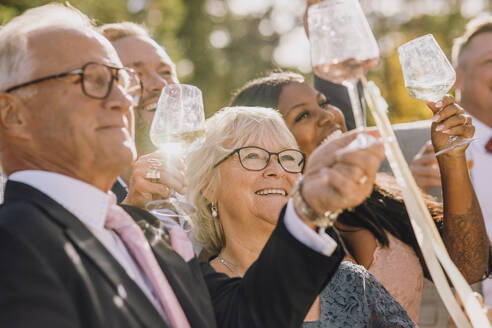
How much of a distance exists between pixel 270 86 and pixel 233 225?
1430 millimetres

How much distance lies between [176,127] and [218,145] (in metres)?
0.73

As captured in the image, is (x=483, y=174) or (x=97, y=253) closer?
(x=97, y=253)

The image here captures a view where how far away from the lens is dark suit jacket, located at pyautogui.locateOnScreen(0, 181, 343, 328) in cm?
141

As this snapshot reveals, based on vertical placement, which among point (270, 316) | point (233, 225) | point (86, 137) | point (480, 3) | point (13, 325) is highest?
point (86, 137)

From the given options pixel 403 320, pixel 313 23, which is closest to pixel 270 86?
pixel 403 320

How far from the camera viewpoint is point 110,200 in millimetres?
1833

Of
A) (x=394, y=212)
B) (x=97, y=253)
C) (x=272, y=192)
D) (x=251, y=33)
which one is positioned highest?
(x=97, y=253)

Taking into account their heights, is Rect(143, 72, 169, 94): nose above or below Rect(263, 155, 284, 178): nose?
above

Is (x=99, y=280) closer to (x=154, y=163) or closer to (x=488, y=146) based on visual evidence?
(x=154, y=163)

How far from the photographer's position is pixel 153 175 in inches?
102

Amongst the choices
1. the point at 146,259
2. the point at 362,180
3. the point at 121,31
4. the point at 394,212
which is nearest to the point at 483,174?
the point at 394,212

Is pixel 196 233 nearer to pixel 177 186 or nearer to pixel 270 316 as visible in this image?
pixel 177 186

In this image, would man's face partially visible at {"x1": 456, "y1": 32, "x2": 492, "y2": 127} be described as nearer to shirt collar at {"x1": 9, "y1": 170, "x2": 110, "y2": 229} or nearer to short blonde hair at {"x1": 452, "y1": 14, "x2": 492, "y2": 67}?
short blonde hair at {"x1": 452, "y1": 14, "x2": 492, "y2": 67}

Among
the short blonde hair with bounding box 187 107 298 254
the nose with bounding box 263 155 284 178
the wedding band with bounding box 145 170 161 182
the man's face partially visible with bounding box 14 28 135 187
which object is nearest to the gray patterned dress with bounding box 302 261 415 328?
the nose with bounding box 263 155 284 178
